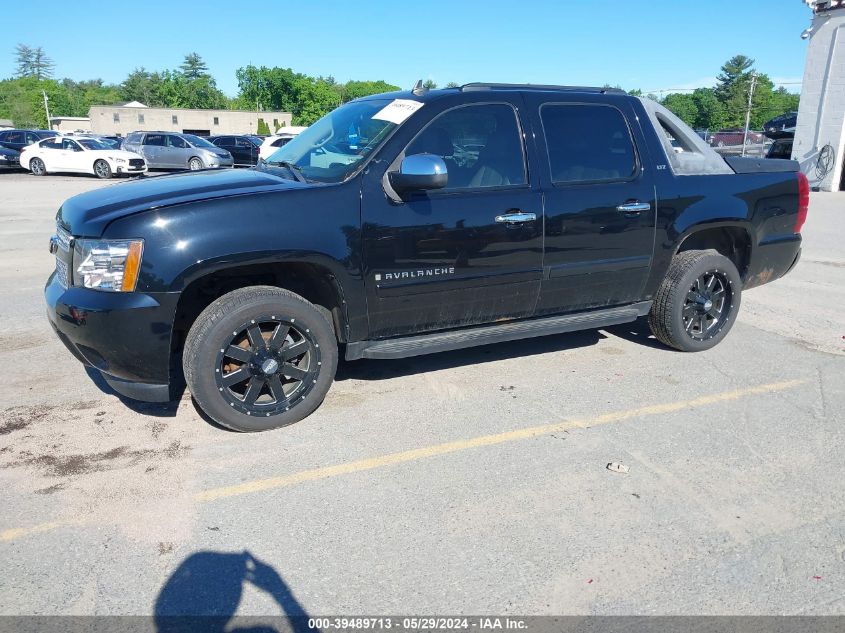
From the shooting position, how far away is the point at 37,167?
26.0 meters

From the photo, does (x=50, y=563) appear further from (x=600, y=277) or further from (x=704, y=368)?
(x=704, y=368)

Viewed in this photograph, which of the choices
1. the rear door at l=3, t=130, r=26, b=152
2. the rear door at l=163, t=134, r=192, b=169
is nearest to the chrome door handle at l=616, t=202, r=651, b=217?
the rear door at l=163, t=134, r=192, b=169

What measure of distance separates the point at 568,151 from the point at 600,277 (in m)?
0.90

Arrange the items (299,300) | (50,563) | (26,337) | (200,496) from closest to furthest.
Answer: (50,563), (200,496), (299,300), (26,337)

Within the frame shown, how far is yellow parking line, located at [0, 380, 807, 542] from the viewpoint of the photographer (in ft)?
10.6

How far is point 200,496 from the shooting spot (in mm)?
3246

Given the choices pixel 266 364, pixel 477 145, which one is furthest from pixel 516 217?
pixel 266 364

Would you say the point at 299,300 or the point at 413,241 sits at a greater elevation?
the point at 413,241

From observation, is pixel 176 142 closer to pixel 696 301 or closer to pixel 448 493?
pixel 696 301

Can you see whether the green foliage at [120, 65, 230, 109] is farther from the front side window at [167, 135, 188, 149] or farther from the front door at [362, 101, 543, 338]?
the front door at [362, 101, 543, 338]

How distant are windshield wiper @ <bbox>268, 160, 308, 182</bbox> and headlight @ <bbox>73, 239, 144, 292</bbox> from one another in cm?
110

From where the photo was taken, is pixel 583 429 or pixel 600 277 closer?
pixel 583 429

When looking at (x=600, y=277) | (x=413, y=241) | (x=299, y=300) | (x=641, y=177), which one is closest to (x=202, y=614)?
(x=299, y=300)

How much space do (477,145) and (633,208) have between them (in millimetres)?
1229
